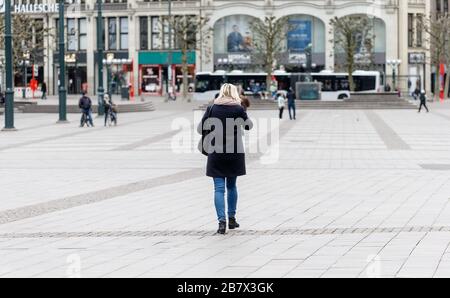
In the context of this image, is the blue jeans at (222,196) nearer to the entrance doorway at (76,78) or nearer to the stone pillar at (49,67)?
the entrance doorway at (76,78)

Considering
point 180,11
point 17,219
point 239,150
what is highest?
point 180,11

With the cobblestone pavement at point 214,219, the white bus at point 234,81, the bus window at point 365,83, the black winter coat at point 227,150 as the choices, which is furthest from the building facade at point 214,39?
the black winter coat at point 227,150

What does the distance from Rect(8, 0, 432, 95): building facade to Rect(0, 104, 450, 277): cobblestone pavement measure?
216 feet

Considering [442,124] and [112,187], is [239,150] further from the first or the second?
[442,124]

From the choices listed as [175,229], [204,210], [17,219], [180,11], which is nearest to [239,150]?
[175,229]

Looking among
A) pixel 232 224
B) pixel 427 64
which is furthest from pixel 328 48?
pixel 232 224

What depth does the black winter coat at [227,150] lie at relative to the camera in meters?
11.8

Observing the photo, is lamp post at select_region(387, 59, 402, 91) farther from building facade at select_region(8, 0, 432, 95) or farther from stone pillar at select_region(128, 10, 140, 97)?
stone pillar at select_region(128, 10, 140, 97)

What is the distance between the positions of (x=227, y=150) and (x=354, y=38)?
73219 mm

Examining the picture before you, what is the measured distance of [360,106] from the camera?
2522 inches

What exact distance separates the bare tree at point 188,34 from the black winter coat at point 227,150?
6934 cm

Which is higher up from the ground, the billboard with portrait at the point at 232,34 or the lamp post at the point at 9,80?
the billboard with portrait at the point at 232,34

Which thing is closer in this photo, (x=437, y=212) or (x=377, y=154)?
(x=437, y=212)
